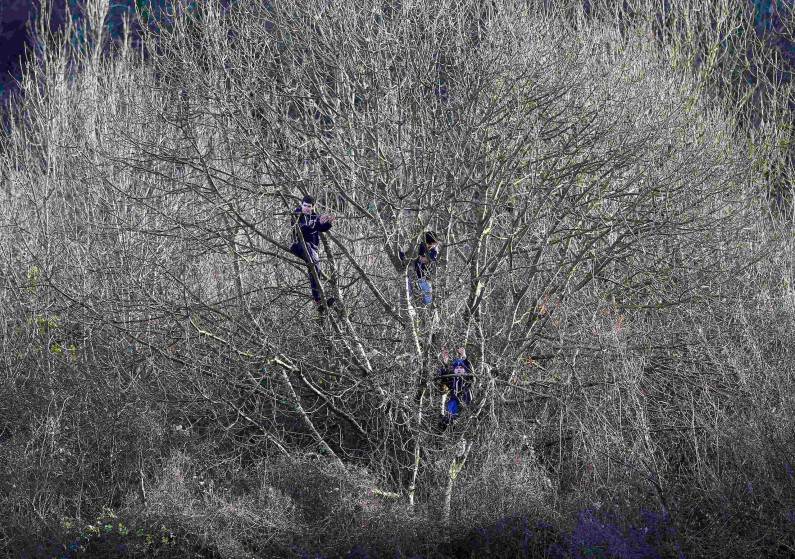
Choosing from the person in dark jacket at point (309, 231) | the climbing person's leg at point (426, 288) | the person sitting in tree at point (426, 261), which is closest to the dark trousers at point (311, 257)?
the person in dark jacket at point (309, 231)

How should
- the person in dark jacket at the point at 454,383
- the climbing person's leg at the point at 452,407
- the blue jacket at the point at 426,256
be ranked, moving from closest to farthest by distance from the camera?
the person in dark jacket at the point at 454,383, the blue jacket at the point at 426,256, the climbing person's leg at the point at 452,407

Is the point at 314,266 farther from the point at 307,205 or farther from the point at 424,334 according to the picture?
the point at 424,334

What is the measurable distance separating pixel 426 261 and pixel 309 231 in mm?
848

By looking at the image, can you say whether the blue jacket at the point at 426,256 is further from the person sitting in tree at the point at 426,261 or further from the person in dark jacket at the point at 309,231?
the person in dark jacket at the point at 309,231

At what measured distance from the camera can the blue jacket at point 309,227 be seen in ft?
23.4

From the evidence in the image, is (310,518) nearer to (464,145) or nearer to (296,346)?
(296,346)

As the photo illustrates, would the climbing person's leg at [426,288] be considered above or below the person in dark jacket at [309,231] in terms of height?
below

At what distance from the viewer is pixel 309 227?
7.18 metres

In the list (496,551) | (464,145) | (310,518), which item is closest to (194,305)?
(310,518)

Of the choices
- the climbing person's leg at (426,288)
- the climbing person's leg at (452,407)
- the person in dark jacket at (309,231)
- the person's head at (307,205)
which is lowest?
the climbing person's leg at (452,407)

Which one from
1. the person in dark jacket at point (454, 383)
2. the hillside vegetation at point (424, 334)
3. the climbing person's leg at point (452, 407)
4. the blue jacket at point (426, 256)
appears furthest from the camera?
the climbing person's leg at point (452, 407)

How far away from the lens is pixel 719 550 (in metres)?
5.76

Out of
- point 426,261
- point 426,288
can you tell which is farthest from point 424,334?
point 426,261

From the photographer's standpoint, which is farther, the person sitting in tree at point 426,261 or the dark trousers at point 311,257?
the dark trousers at point 311,257
